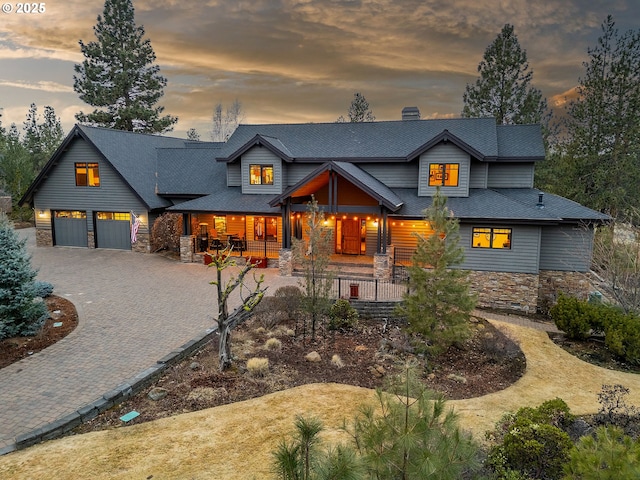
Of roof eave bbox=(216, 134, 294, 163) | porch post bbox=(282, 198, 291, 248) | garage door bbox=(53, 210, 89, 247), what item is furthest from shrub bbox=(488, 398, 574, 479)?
garage door bbox=(53, 210, 89, 247)

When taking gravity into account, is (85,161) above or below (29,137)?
below

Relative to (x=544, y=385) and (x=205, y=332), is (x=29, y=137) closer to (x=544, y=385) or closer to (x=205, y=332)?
(x=205, y=332)

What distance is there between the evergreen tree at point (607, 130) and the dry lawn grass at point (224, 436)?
2299 centimetres

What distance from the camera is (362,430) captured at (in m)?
4.14

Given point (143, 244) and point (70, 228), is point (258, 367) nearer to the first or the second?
point (143, 244)

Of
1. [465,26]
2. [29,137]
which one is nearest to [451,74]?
[465,26]

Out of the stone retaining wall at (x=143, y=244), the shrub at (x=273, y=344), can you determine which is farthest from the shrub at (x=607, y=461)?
the stone retaining wall at (x=143, y=244)

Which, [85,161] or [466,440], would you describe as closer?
[466,440]

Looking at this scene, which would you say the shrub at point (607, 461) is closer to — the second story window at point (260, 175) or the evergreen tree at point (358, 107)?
the second story window at point (260, 175)

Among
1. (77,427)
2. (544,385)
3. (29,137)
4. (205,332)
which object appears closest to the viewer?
(77,427)

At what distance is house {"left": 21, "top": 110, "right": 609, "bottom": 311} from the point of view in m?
19.7

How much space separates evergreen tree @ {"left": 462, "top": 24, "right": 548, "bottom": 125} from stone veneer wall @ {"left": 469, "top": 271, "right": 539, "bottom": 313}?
19123 mm

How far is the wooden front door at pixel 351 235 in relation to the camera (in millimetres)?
24281

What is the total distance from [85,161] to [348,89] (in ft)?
107
